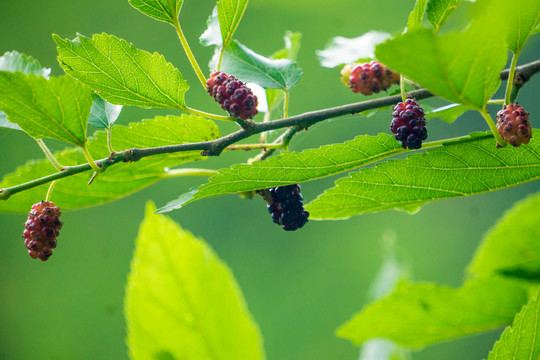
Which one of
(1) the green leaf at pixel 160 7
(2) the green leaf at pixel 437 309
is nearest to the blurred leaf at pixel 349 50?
(1) the green leaf at pixel 160 7

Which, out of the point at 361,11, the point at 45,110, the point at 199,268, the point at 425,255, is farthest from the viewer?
the point at 425,255

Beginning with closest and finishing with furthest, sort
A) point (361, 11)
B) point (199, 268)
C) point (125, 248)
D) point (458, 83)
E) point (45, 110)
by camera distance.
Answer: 1. point (458, 83)
2. point (45, 110)
3. point (199, 268)
4. point (361, 11)
5. point (125, 248)

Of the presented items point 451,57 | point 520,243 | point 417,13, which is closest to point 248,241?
point 520,243

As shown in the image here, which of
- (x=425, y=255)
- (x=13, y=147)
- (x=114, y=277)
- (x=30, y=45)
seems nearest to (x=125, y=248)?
(x=114, y=277)

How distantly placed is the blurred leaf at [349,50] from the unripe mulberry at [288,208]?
9.7 inches

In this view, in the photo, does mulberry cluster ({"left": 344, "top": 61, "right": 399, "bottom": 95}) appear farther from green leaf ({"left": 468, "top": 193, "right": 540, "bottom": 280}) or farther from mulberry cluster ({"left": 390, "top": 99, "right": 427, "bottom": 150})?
green leaf ({"left": 468, "top": 193, "right": 540, "bottom": 280})

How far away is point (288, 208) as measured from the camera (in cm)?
65

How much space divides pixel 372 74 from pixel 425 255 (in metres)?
6.74

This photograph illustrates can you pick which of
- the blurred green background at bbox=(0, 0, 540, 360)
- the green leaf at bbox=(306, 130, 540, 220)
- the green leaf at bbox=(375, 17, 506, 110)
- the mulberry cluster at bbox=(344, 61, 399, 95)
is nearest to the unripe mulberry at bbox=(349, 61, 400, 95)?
the mulberry cluster at bbox=(344, 61, 399, 95)

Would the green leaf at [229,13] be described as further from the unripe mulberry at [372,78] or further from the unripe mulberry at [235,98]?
the unripe mulberry at [372,78]

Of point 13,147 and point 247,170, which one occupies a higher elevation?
point 13,147

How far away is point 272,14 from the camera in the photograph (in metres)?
6.14

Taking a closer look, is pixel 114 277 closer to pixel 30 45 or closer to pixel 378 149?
pixel 30 45

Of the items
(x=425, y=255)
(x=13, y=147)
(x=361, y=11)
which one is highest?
(x=361, y=11)
